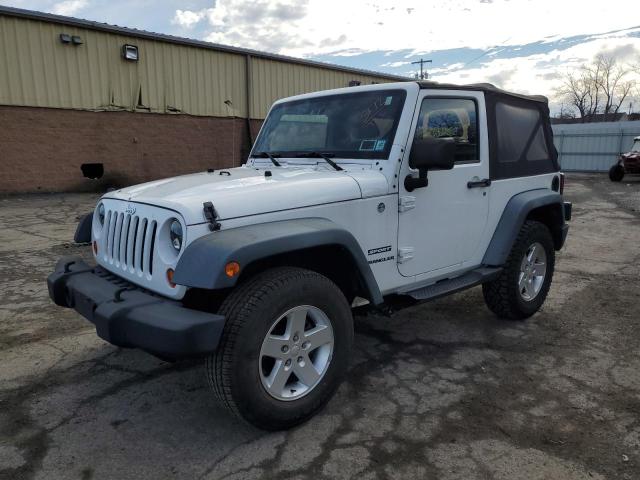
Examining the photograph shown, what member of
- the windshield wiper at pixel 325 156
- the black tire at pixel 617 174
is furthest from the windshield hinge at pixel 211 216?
the black tire at pixel 617 174

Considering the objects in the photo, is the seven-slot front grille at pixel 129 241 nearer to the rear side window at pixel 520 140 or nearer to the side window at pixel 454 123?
the side window at pixel 454 123

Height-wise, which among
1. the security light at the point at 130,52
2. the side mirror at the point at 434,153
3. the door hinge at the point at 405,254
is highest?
the security light at the point at 130,52

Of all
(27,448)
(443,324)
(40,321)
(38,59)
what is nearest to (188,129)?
(38,59)

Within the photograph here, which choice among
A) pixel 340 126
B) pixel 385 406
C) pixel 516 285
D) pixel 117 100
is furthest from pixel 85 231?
pixel 117 100

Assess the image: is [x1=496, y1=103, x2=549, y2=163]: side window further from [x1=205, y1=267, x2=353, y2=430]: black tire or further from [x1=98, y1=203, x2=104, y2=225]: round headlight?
[x1=98, y1=203, x2=104, y2=225]: round headlight

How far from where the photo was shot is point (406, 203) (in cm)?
331

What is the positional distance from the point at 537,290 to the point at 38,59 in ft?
40.7

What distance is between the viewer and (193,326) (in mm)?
2291

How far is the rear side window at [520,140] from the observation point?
4070 mm

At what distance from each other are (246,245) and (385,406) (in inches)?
54.2

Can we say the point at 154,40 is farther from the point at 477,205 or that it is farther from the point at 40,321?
the point at 477,205

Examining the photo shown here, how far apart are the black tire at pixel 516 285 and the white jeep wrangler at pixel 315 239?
0.01 m

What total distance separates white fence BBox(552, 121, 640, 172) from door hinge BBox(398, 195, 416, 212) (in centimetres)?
2182

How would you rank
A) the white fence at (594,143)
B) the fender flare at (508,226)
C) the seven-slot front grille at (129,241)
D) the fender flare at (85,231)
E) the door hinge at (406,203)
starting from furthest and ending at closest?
the white fence at (594,143), the fender flare at (508,226), the fender flare at (85,231), the door hinge at (406,203), the seven-slot front grille at (129,241)
